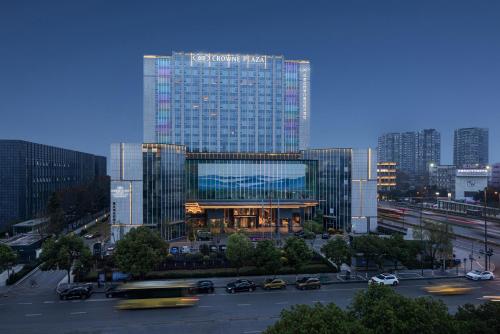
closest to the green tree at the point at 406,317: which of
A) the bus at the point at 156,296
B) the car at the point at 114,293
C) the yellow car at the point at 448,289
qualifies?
the bus at the point at 156,296

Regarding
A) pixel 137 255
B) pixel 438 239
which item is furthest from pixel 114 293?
pixel 438 239

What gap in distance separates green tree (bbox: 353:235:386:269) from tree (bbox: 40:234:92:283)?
28.1 meters

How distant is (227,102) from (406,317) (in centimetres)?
8009

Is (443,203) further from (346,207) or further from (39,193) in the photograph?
(39,193)

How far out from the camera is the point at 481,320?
56.9 feet

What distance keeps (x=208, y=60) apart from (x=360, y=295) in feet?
267

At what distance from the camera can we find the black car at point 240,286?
3425cm

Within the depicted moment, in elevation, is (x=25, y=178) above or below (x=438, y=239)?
above

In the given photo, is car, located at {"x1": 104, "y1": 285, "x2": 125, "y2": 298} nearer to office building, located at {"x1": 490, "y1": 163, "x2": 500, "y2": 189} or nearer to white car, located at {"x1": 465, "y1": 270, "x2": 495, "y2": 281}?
white car, located at {"x1": 465, "y1": 270, "x2": 495, "y2": 281}

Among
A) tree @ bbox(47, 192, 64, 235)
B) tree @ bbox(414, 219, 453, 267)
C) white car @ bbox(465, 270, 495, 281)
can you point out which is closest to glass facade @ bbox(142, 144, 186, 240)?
tree @ bbox(47, 192, 64, 235)

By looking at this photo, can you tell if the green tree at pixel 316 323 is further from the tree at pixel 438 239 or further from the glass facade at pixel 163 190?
the glass facade at pixel 163 190

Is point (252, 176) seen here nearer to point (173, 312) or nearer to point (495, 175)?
point (173, 312)

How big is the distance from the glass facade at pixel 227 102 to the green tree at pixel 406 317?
248 ft

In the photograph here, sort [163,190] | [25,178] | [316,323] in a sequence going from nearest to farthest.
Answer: [316,323] → [163,190] → [25,178]
